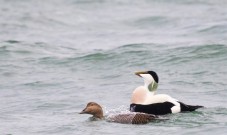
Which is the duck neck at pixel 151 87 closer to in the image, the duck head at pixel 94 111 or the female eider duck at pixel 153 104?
the female eider duck at pixel 153 104

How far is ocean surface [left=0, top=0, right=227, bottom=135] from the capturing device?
12258 mm

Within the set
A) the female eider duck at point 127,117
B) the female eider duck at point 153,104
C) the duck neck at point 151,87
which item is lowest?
the female eider duck at point 127,117

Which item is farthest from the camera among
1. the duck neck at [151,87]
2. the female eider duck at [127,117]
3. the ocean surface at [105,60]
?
the duck neck at [151,87]

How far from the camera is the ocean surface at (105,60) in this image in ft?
40.2

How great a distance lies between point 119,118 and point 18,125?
1413 millimetres

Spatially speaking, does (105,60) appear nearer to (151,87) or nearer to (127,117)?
(151,87)

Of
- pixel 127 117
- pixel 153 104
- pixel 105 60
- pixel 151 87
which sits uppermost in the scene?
pixel 105 60

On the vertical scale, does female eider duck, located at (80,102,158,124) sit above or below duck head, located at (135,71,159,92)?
below

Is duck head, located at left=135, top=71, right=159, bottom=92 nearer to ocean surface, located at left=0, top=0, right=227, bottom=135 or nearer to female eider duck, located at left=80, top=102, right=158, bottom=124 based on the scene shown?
ocean surface, located at left=0, top=0, right=227, bottom=135

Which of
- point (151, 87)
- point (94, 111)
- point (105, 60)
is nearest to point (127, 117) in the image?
point (94, 111)

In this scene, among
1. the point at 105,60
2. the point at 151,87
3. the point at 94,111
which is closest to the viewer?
the point at 94,111

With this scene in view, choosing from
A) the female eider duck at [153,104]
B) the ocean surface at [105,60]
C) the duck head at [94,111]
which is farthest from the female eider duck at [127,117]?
the female eider duck at [153,104]

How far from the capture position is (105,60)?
60.5ft

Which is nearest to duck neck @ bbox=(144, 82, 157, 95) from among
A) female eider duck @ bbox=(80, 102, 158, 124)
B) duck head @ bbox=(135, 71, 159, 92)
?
duck head @ bbox=(135, 71, 159, 92)
